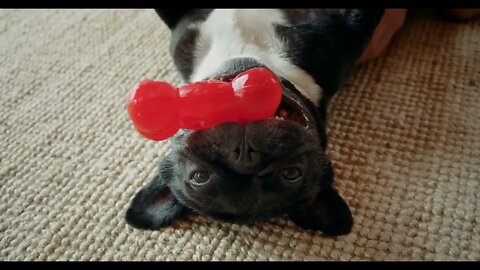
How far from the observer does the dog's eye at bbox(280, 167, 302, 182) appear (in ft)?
2.65

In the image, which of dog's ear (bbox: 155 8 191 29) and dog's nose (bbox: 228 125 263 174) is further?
dog's ear (bbox: 155 8 191 29)

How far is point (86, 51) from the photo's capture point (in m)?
1.37

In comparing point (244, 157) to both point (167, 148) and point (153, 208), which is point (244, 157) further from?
point (167, 148)

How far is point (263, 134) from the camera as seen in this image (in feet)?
2.52

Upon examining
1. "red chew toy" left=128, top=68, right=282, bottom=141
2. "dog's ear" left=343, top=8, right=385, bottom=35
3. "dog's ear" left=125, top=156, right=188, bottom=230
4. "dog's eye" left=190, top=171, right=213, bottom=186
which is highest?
"red chew toy" left=128, top=68, right=282, bottom=141

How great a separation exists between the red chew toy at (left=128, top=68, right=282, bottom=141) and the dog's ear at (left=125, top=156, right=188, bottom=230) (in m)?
0.20

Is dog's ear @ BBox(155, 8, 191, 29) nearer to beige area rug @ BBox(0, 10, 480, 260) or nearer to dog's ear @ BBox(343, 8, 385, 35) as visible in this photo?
beige area rug @ BBox(0, 10, 480, 260)

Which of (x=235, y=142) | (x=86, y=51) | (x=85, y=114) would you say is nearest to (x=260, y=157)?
(x=235, y=142)

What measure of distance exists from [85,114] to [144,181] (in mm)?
274

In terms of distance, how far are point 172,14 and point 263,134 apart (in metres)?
0.55

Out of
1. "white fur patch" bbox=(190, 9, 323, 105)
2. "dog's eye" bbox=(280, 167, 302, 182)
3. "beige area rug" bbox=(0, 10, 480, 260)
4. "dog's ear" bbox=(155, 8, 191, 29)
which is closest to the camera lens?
"dog's eye" bbox=(280, 167, 302, 182)

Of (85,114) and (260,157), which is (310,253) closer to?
(260,157)

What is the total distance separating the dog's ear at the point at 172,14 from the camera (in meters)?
1.19

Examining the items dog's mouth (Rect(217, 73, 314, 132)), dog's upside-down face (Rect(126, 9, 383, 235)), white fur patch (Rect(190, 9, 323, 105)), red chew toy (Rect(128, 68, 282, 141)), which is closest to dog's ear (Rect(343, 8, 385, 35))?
dog's upside-down face (Rect(126, 9, 383, 235))
